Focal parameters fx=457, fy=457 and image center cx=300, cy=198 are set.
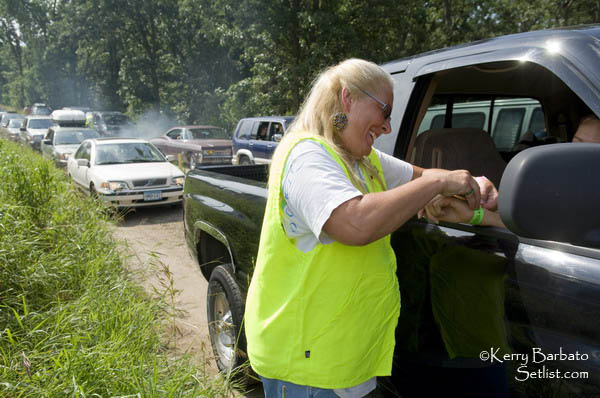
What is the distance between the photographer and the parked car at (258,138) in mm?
13469

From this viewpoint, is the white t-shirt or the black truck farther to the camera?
the white t-shirt

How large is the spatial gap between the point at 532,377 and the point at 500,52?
4.19ft

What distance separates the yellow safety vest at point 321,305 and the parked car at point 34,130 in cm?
2236

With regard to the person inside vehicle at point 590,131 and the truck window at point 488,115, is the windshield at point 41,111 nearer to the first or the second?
the truck window at point 488,115

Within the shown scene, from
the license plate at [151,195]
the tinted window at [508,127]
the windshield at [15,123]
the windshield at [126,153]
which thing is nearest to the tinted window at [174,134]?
the windshield at [126,153]

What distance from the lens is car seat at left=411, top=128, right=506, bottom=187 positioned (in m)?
2.72

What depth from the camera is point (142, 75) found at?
30.4 metres

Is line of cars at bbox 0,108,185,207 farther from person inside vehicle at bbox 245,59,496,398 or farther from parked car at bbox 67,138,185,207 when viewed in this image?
person inside vehicle at bbox 245,59,496,398

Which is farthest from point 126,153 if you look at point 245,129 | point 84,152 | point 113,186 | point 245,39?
point 245,39

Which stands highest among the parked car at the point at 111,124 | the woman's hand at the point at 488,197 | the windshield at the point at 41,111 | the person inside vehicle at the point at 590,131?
the person inside vehicle at the point at 590,131

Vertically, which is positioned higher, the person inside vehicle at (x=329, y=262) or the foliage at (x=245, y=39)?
the foliage at (x=245, y=39)

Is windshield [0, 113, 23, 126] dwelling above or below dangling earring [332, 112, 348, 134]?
below

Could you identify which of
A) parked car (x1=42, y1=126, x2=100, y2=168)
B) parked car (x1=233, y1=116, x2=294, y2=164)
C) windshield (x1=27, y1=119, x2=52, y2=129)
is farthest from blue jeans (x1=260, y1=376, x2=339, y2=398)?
windshield (x1=27, y1=119, x2=52, y2=129)

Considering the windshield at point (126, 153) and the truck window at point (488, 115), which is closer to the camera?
the truck window at point (488, 115)
